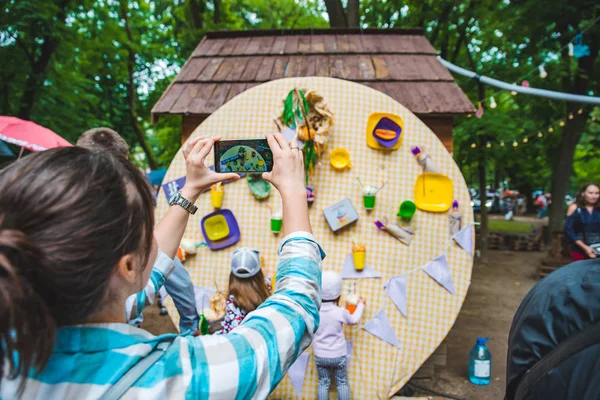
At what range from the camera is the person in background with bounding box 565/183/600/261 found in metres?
5.20

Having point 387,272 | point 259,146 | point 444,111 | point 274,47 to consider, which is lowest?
point 387,272

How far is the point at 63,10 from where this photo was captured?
7.92m

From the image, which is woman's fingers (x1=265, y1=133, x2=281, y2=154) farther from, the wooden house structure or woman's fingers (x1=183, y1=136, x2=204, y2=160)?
the wooden house structure

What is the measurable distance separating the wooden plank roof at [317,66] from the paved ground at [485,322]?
2.35m

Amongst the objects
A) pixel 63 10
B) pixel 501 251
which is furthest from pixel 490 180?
pixel 63 10

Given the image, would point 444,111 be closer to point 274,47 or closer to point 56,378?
point 274,47

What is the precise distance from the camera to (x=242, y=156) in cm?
153

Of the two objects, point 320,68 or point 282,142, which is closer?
point 282,142

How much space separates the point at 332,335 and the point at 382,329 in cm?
44

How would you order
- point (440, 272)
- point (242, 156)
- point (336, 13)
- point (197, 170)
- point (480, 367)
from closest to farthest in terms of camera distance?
1. point (197, 170)
2. point (242, 156)
3. point (440, 272)
4. point (480, 367)
5. point (336, 13)

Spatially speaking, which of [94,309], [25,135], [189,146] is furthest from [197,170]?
[25,135]

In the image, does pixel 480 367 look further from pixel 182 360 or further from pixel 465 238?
pixel 182 360

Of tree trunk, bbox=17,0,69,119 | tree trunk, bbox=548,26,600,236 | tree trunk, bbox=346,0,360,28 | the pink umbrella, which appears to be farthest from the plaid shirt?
tree trunk, bbox=548,26,600,236

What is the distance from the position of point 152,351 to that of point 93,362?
0.32 ft
